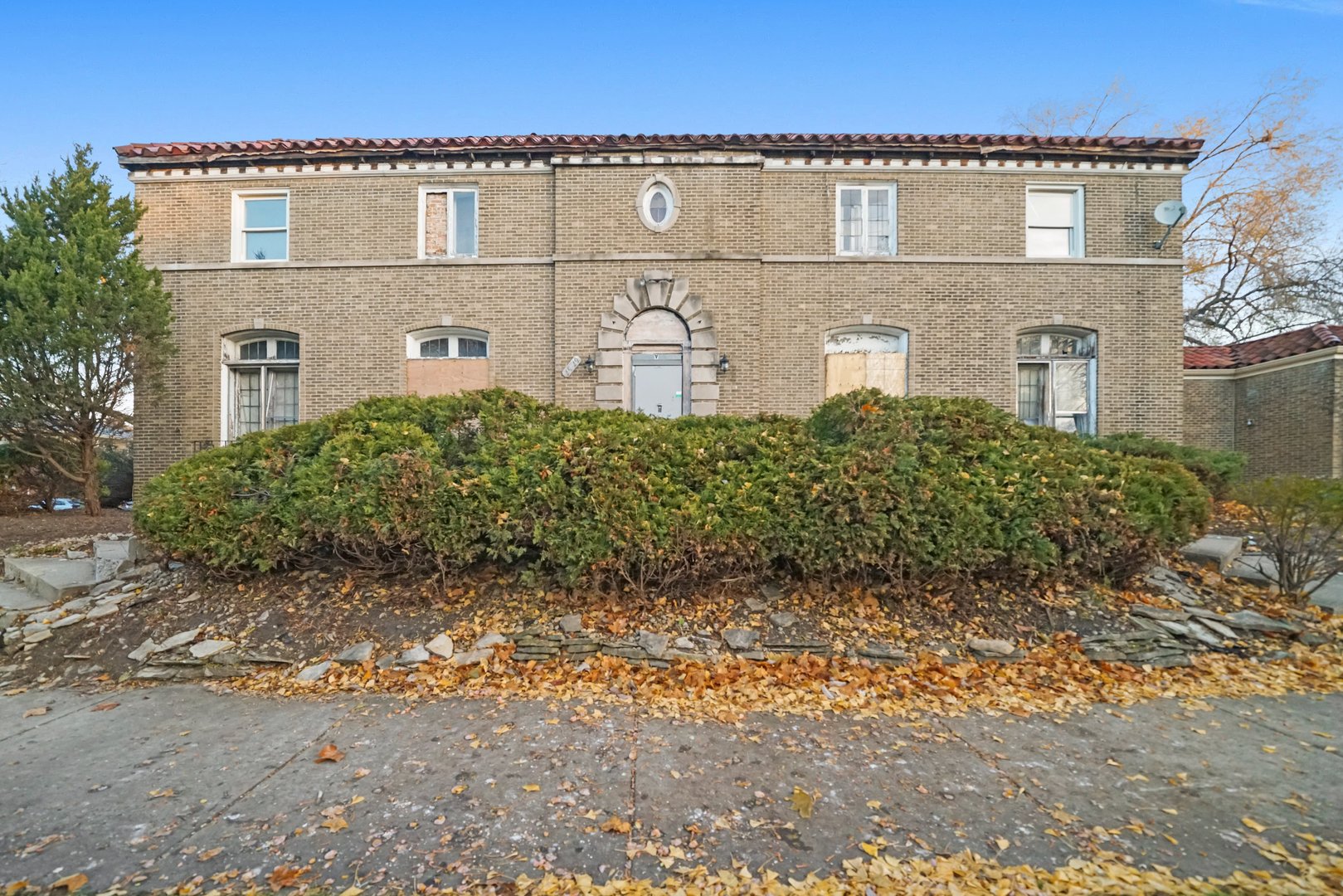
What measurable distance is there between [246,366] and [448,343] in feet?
13.6

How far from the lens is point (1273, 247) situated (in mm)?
19906

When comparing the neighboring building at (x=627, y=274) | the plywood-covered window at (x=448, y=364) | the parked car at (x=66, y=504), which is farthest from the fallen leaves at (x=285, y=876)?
the parked car at (x=66, y=504)

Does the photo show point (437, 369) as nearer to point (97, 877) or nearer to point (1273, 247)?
point (97, 877)

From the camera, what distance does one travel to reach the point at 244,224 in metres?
12.1

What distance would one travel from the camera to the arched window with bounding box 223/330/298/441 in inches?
477

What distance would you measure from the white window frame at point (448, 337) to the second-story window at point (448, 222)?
1.47 meters

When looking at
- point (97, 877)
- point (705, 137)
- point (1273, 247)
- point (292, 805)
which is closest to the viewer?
point (97, 877)

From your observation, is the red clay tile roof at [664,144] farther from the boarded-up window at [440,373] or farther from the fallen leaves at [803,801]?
the fallen leaves at [803,801]

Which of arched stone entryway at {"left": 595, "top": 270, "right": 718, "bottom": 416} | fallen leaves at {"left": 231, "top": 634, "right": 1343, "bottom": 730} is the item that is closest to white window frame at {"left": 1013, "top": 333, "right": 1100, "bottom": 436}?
arched stone entryway at {"left": 595, "top": 270, "right": 718, "bottom": 416}

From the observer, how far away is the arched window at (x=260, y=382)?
12109 mm

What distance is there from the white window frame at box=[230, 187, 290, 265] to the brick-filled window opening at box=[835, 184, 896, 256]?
36.2ft

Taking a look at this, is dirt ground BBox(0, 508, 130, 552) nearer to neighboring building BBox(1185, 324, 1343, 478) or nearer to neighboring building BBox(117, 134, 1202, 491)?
neighboring building BBox(117, 134, 1202, 491)

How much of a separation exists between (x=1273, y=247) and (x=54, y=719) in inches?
1181

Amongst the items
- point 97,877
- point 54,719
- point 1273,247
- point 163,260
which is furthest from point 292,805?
point 1273,247
